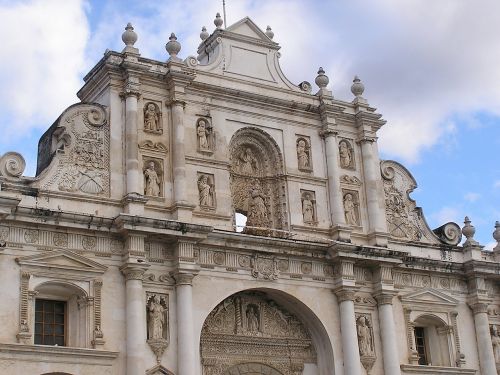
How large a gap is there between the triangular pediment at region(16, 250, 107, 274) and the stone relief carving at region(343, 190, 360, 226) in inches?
257

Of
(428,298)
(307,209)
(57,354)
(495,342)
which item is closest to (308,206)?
(307,209)

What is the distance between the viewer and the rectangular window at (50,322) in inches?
704

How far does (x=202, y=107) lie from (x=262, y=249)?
11.7ft

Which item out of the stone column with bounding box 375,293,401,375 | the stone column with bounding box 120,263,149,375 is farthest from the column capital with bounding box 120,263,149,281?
the stone column with bounding box 375,293,401,375

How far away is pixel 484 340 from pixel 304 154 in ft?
20.9

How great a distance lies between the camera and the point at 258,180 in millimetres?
21828

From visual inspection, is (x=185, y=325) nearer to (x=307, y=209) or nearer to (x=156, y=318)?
(x=156, y=318)

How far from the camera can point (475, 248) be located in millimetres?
23594

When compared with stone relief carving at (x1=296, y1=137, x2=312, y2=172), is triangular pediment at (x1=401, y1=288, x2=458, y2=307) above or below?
below

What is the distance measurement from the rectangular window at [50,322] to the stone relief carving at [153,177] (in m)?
3.02

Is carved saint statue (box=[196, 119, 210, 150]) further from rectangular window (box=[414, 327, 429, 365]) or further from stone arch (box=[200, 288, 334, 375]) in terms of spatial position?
rectangular window (box=[414, 327, 429, 365])

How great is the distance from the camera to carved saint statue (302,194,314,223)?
21609 millimetres

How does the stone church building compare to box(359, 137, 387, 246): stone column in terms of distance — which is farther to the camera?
box(359, 137, 387, 246): stone column

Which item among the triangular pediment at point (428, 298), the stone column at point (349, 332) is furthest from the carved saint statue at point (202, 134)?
the triangular pediment at point (428, 298)
